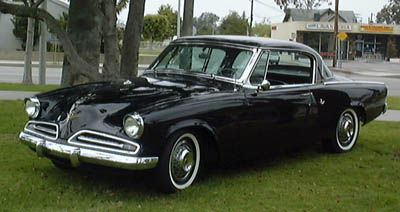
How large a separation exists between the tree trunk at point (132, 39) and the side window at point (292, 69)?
3.01 meters

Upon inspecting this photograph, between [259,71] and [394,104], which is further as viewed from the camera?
[394,104]

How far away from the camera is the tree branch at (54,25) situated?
754 centimetres

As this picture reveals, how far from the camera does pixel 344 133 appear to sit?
24.1 ft

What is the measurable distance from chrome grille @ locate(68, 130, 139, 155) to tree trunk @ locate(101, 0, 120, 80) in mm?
3977

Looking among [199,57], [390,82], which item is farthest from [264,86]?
[390,82]

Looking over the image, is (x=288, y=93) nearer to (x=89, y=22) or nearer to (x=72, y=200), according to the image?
(x=72, y=200)

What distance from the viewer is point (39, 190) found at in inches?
194

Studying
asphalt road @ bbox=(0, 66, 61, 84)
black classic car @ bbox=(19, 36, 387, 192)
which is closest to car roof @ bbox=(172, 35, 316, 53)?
black classic car @ bbox=(19, 36, 387, 192)

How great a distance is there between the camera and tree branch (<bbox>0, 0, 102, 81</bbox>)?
7543 millimetres

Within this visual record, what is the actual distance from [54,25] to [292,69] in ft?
11.2

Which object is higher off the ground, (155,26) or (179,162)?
(155,26)

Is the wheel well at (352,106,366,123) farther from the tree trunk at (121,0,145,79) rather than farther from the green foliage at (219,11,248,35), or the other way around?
the green foliage at (219,11,248,35)

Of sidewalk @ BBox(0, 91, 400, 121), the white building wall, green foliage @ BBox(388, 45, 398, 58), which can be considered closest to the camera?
sidewalk @ BBox(0, 91, 400, 121)

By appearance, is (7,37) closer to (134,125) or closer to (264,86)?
(264,86)
